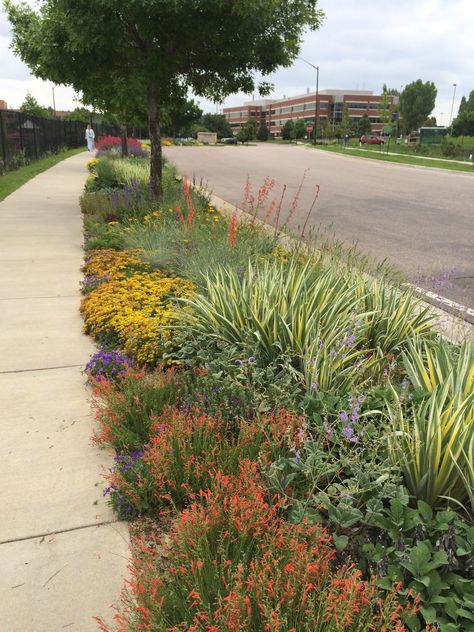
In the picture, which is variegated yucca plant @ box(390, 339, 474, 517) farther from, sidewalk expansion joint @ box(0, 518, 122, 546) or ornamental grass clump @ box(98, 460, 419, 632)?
sidewalk expansion joint @ box(0, 518, 122, 546)

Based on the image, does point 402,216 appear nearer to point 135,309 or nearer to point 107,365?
point 135,309

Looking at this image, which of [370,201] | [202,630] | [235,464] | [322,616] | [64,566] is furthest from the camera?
[370,201]

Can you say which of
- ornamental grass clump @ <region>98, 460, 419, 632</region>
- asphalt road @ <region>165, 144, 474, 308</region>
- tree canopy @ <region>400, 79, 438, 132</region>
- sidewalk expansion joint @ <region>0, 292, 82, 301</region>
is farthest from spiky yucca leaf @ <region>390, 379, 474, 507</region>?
tree canopy @ <region>400, 79, 438, 132</region>

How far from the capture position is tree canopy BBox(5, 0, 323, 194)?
864 centimetres

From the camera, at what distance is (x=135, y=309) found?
4898 millimetres

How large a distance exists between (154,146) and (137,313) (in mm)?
7348

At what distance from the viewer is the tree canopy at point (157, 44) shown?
340 inches

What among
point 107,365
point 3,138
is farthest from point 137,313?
point 3,138

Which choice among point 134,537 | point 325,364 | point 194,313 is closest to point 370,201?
point 194,313

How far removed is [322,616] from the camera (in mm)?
1662

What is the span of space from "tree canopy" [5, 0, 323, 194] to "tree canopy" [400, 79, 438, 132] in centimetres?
10576

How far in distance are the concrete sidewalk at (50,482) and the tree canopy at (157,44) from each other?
16.6 ft

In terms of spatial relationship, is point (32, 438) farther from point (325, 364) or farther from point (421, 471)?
point (421, 471)

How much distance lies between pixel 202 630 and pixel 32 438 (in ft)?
6.14
